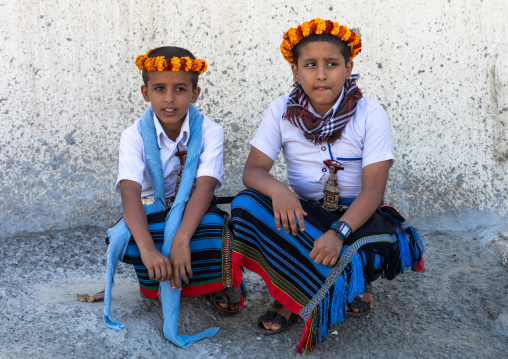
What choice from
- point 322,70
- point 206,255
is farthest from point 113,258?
point 322,70

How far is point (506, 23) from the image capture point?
12.0ft

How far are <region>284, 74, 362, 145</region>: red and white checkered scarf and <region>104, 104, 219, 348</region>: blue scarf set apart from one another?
0.48 meters

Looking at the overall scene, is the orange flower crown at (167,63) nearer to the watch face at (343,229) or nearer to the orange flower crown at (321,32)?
the orange flower crown at (321,32)

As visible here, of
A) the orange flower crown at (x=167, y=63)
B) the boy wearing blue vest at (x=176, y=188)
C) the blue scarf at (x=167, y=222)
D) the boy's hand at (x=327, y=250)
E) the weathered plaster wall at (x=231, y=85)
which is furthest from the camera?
the weathered plaster wall at (x=231, y=85)

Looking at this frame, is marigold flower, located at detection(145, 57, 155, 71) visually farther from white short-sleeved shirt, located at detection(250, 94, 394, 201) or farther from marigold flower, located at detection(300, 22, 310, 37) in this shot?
marigold flower, located at detection(300, 22, 310, 37)

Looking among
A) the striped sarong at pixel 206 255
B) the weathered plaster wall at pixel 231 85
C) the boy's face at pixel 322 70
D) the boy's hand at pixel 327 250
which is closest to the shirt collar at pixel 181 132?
the striped sarong at pixel 206 255

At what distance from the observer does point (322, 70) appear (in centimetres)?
253

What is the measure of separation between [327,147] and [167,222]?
2.74 feet

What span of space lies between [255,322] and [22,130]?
2159 millimetres

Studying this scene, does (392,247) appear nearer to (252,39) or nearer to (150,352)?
(150,352)

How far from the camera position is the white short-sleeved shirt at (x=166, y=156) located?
102 inches

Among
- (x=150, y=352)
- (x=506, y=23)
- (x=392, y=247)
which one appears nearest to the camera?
(x=150, y=352)

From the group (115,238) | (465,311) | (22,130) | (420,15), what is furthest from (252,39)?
(465,311)

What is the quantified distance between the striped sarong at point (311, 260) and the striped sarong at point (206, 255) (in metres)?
0.11
